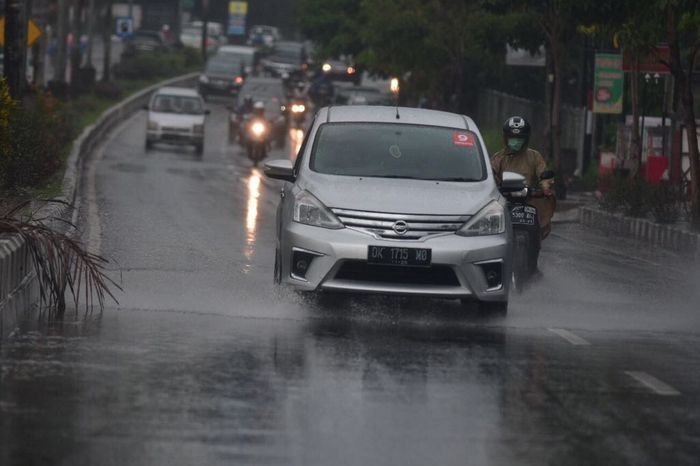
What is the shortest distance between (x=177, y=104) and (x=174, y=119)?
6.01ft

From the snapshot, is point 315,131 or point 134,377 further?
point 315,131

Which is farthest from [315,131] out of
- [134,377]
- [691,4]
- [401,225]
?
[691,4]

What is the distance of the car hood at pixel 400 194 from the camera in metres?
13.2

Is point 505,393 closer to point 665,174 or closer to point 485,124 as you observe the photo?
point 665,174

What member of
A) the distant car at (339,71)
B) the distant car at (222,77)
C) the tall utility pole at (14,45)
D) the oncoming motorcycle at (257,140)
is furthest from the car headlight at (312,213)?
the distant car at (339,71)

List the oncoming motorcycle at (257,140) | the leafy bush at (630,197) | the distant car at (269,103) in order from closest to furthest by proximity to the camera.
Result: the leafy bush at (630,197), the oncoming motorcycle at (257,140), the distant car at (269,103)

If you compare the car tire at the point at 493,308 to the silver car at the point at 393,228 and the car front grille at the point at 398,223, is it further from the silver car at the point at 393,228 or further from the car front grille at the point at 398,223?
the car front grille at the point at 398,223

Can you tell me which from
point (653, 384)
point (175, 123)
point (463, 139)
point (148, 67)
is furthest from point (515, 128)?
point (148, 67)

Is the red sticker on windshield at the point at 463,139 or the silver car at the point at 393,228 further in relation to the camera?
the red sticker on windshield at the point at 463,139

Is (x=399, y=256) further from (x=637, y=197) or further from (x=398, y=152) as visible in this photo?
(x=637, y=197)

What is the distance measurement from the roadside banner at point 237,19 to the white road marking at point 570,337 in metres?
126

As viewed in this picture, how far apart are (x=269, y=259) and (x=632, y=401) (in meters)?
8.47

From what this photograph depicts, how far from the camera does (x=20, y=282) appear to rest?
12.6m

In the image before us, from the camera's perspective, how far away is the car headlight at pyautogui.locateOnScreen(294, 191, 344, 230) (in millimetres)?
13148
